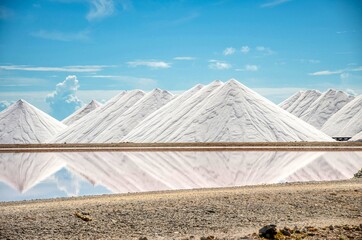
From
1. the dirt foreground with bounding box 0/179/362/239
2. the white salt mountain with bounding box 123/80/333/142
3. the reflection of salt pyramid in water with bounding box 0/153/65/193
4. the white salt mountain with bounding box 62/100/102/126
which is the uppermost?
the white salt mountain with bounding box 62/100/102/126

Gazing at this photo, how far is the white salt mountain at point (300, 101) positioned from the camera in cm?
11206

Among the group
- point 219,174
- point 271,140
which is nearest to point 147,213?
point 219,174

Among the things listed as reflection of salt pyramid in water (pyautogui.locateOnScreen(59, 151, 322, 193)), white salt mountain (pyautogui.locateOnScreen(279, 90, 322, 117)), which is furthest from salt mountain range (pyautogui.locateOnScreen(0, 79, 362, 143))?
reflection of salt pyramid in water (pyautogui.locateOnScreen(59, 151, 322, 193))

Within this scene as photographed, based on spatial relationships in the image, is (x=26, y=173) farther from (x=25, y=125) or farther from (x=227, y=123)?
(x=25, y=125)

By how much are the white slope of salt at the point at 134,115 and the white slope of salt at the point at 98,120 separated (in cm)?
155

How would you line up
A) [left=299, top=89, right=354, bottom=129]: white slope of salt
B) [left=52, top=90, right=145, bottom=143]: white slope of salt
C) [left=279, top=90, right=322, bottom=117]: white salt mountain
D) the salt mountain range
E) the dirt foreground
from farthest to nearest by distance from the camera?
[left=279, top=90, right=322, bottom=117]: white salt mountain
[left=299, top=89, right=354, bottom=129]: white slope of salt
[left=52, top=90, right=145, bottom=143]: white slope of salt
the salt mountain range
the dirt foreground

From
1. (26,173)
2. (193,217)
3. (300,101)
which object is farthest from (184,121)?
(300,101)

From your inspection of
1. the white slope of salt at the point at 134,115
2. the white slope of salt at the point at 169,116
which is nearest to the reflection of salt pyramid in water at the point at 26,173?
the white slope of salt at the point at 169,116

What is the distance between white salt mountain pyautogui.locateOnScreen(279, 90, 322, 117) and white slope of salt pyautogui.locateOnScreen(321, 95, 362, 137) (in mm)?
15806

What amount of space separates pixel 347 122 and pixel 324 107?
58.8 feet

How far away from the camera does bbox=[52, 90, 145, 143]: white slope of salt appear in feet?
235

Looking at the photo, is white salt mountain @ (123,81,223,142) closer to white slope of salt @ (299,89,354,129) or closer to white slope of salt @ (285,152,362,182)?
white slope of salt @ (285,152,362,182)

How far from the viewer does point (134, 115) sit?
7619 cm

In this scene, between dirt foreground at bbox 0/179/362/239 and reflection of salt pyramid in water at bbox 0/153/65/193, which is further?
reflection of salt pyramid in water at bbox 0/153/65/193
